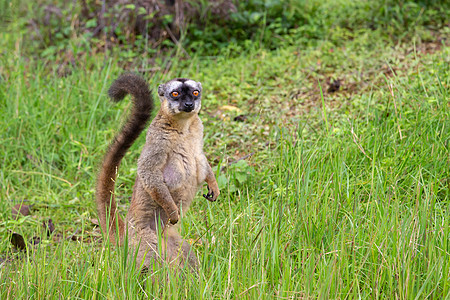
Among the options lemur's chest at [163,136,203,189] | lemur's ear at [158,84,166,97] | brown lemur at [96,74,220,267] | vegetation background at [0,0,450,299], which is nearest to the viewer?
vegetation background at [0,0,450,299]

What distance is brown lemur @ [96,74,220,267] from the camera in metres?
3.72

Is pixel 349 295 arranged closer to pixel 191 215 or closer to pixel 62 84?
pixel 191 215

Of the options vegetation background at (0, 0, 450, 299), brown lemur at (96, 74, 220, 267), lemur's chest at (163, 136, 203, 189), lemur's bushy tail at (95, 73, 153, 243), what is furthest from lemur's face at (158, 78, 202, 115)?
vegetation background at (0, 0, 450, 299)

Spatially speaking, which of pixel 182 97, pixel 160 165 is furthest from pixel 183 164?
pixel 182 97

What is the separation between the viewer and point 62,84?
680 cm

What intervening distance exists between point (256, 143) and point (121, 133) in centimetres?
209

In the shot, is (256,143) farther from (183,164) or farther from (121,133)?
(121,133)

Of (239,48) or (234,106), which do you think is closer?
(234,106)

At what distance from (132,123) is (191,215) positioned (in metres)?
0.84

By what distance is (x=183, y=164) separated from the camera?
387 cm

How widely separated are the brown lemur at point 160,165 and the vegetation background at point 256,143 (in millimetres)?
188

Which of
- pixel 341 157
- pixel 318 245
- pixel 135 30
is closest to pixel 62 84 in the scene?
pixel 135 30

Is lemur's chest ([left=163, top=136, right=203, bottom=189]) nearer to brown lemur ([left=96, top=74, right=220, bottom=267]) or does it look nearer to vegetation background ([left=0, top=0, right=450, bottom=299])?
brown lemur ([left=96, top=74, right=220, bottom=267])

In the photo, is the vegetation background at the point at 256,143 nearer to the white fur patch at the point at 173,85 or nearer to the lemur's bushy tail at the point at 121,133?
the lemur's bushy tail at the point at 121,133
